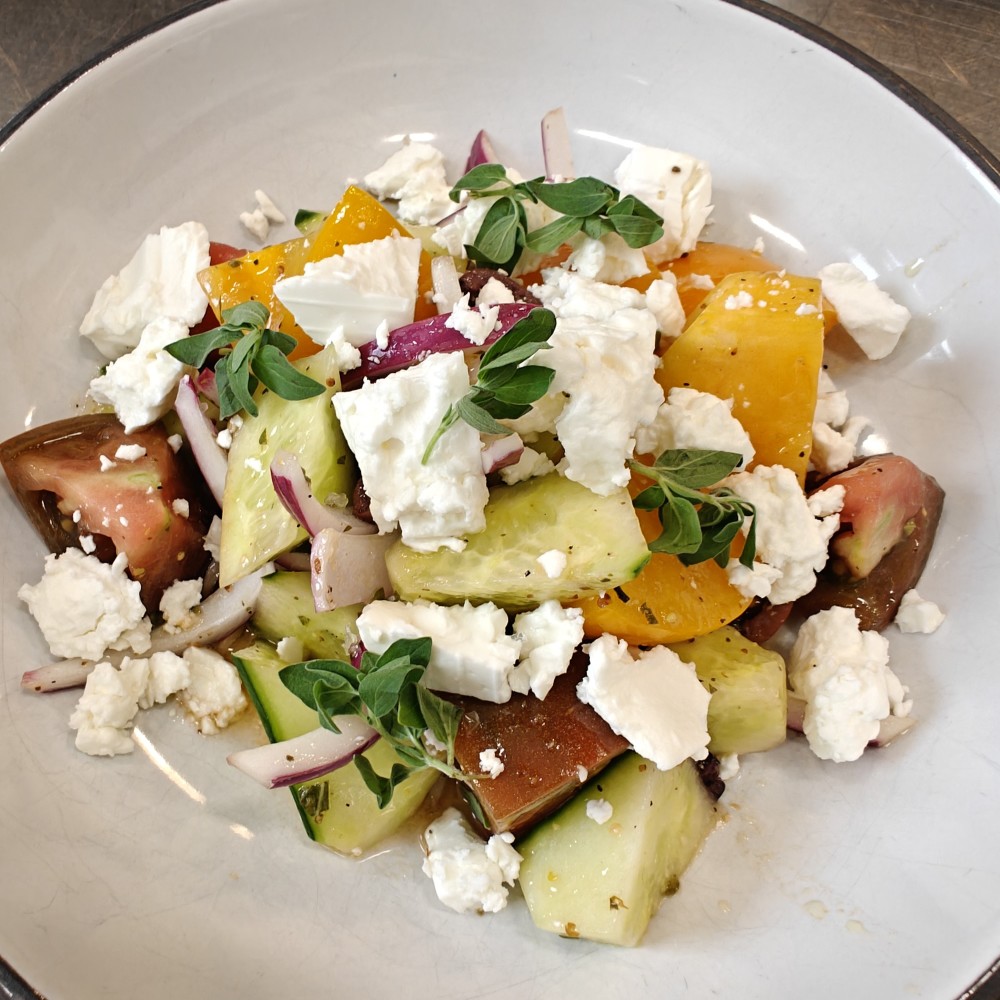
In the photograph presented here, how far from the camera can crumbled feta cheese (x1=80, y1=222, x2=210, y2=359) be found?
1.91 meters

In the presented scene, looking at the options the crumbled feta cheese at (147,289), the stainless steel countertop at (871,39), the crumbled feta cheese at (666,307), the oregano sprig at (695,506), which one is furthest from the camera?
the stainless steel countertop at (871,39)

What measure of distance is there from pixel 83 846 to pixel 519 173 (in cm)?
179

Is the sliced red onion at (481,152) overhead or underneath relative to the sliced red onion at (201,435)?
overhead

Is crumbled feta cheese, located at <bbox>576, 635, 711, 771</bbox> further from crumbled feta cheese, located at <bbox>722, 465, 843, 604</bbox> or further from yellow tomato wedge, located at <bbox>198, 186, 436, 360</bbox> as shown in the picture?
yellow tomato wedge, located at <bbox>198, 186, 436, 360</bbox>

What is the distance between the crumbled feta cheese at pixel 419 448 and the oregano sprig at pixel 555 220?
0.47 metres

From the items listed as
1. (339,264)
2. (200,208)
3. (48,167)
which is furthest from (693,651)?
(48,167)

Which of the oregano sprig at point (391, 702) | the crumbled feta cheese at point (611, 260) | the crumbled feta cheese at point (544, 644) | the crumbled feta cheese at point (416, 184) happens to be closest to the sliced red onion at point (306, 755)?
the oregano sprig at point (391, 702)

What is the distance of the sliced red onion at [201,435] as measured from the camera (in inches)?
69.6

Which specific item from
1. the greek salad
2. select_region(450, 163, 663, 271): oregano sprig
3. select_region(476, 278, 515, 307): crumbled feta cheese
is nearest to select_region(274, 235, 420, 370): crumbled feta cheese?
the greek salad

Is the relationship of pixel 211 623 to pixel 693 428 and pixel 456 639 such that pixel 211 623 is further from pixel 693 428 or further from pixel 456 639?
pixel 693 428

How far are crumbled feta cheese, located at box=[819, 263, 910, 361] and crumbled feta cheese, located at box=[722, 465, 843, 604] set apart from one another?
0.49 m

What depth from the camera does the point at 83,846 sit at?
5.14 ft

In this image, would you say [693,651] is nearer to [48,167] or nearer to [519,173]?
[519,173]

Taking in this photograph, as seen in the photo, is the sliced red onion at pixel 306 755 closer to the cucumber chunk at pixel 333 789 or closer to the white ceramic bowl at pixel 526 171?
the cucumber chunk at pixel 333 789
